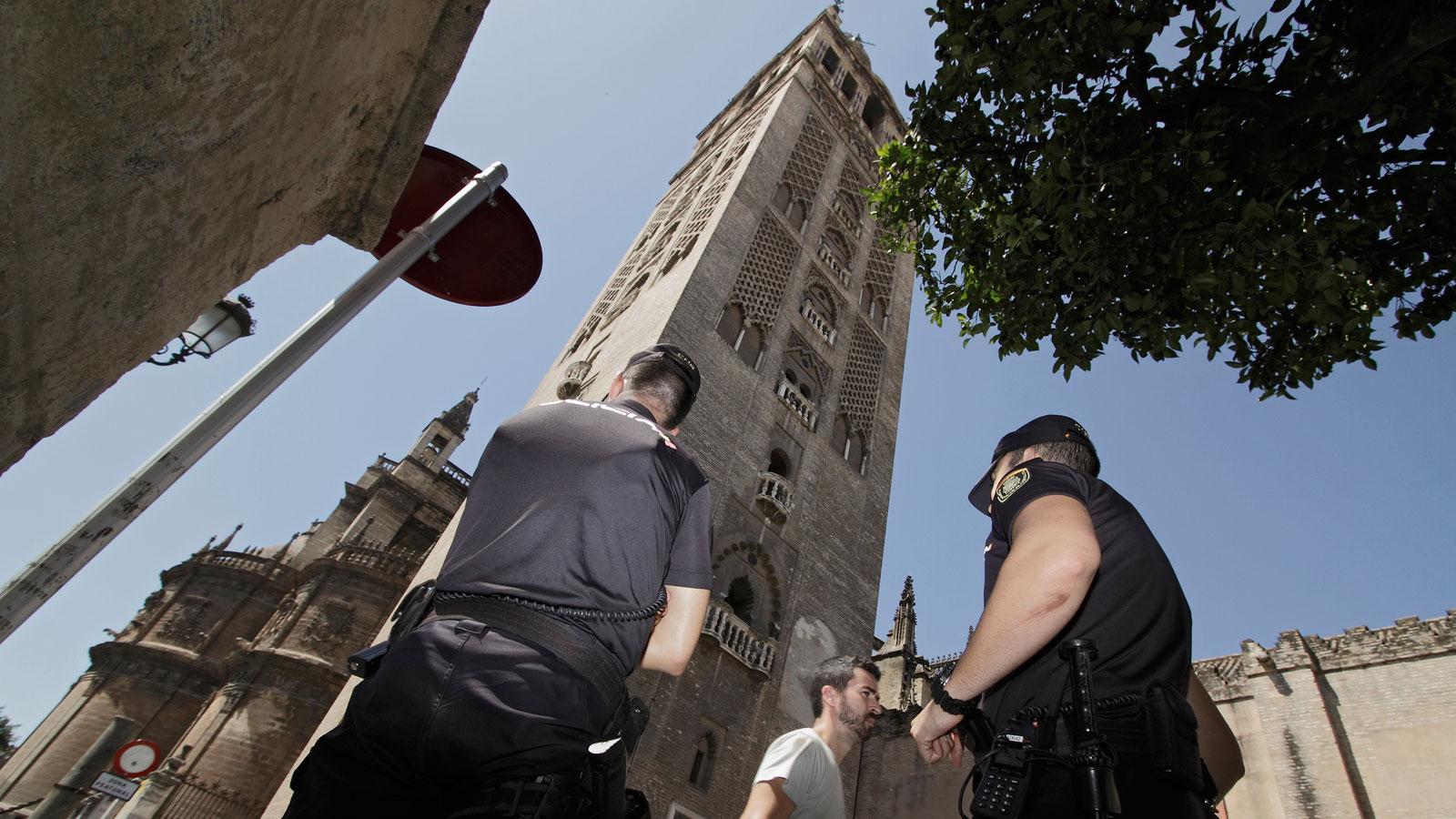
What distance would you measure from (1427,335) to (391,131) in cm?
534

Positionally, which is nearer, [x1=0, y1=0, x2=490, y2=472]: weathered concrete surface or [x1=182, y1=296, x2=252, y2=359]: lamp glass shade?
[x1=0, y1=0, x2=490, y2=472]: weathered concrete surface

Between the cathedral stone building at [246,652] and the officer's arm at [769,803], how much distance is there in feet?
53.3

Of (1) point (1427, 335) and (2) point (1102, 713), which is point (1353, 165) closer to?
(1) point (1427, 335)

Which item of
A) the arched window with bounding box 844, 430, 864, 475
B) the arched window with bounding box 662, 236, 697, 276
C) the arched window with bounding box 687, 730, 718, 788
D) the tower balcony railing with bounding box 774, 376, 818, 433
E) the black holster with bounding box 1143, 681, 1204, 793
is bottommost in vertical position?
the black holster with bounding box 1143, 681, 1204, 793

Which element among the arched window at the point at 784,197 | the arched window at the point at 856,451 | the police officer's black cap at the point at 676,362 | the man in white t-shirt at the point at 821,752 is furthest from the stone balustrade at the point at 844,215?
the police officer's black cap at the point at 676,362

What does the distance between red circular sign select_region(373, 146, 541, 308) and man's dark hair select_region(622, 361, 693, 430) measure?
1365mm

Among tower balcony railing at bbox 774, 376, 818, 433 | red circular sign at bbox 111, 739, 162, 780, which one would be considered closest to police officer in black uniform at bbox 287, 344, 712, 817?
tower balcony railing at bbox 774, 376, 818, 433

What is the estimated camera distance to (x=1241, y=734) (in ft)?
45.5

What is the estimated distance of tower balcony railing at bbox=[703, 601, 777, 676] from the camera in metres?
10.7

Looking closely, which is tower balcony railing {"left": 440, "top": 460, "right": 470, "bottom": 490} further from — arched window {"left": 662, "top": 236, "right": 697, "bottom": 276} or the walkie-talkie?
the walkie-talkie

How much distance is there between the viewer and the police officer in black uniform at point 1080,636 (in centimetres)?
165

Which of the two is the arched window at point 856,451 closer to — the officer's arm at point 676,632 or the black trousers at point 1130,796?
the officer's arm at point 676,632

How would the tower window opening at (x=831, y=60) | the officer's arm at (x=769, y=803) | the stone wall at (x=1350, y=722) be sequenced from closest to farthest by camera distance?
the officer's arm at (x=769, y=803)
the stone wall at (x=1350, y=722)
the tower window opening at (x=831, y=60)

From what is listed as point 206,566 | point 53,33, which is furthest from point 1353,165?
point 206,566
